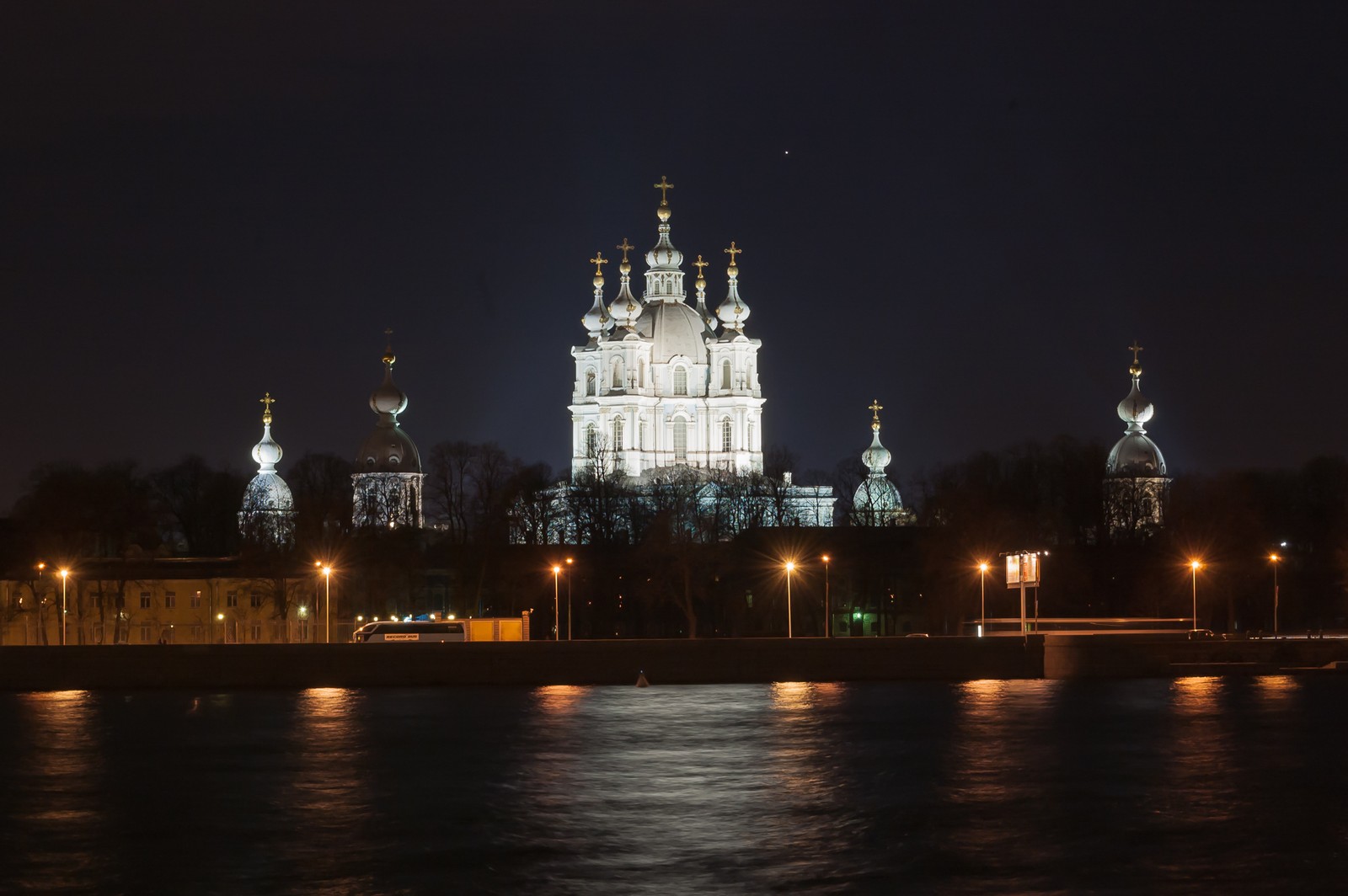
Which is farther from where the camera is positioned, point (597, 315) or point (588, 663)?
point (597, 315)

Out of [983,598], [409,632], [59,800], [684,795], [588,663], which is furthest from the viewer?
[983,598]

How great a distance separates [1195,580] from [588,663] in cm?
2290

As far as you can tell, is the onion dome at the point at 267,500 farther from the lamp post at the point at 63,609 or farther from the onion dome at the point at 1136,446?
the onion dome at the point at 1136,446

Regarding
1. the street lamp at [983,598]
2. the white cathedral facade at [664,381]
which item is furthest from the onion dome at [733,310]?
the street lamp at [983,598]

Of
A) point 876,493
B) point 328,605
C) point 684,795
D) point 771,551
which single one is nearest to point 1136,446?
point 876,493

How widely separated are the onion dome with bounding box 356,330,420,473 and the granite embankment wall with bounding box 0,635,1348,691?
5637cm

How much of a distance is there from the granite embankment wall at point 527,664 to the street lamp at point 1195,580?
1025 centimetres

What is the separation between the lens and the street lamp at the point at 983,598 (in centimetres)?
7625

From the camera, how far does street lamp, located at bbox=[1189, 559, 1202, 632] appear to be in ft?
254

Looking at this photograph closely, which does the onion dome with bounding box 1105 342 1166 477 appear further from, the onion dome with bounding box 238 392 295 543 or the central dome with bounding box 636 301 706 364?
the onion dome with bounding box 238 392 295 543


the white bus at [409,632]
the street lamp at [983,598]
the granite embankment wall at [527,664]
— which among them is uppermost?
the street lamp at [983,598]

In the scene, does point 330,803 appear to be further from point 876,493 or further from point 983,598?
point 876,493

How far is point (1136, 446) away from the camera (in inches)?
4806

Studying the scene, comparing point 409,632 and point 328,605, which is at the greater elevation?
point 328,605
